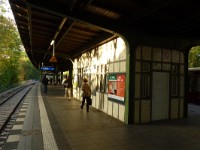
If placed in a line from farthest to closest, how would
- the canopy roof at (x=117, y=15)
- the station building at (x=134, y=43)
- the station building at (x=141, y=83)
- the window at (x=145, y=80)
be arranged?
the window at (x=145, y=80) → the station building at (x=141, y=83) → the station building at (x=134, y=43) → the canopy roof at (x=117, y=15)

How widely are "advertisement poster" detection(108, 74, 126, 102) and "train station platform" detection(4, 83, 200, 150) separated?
3.21 ft

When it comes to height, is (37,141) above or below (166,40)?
below

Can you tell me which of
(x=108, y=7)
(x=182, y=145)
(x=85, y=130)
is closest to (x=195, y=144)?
(x=182, y=145)

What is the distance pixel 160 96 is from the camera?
9.73m

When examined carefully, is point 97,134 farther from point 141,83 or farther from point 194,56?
point 194,56

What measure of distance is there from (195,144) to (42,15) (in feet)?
22.4

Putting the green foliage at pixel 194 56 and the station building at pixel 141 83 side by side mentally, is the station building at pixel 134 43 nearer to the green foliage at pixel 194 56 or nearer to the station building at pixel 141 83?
the station building at pixel 141 83

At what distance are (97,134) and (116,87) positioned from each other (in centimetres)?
312

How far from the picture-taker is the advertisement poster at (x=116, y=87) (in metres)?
9.29

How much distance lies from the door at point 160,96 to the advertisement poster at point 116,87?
1283 millimetres

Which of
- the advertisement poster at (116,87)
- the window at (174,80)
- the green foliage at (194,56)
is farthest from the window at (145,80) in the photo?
the green foliage at (194,56)

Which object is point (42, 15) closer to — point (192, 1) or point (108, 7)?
point (108, 7)

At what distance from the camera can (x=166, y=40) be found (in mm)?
9820

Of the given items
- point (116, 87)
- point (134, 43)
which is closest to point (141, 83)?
point (116, 87)
